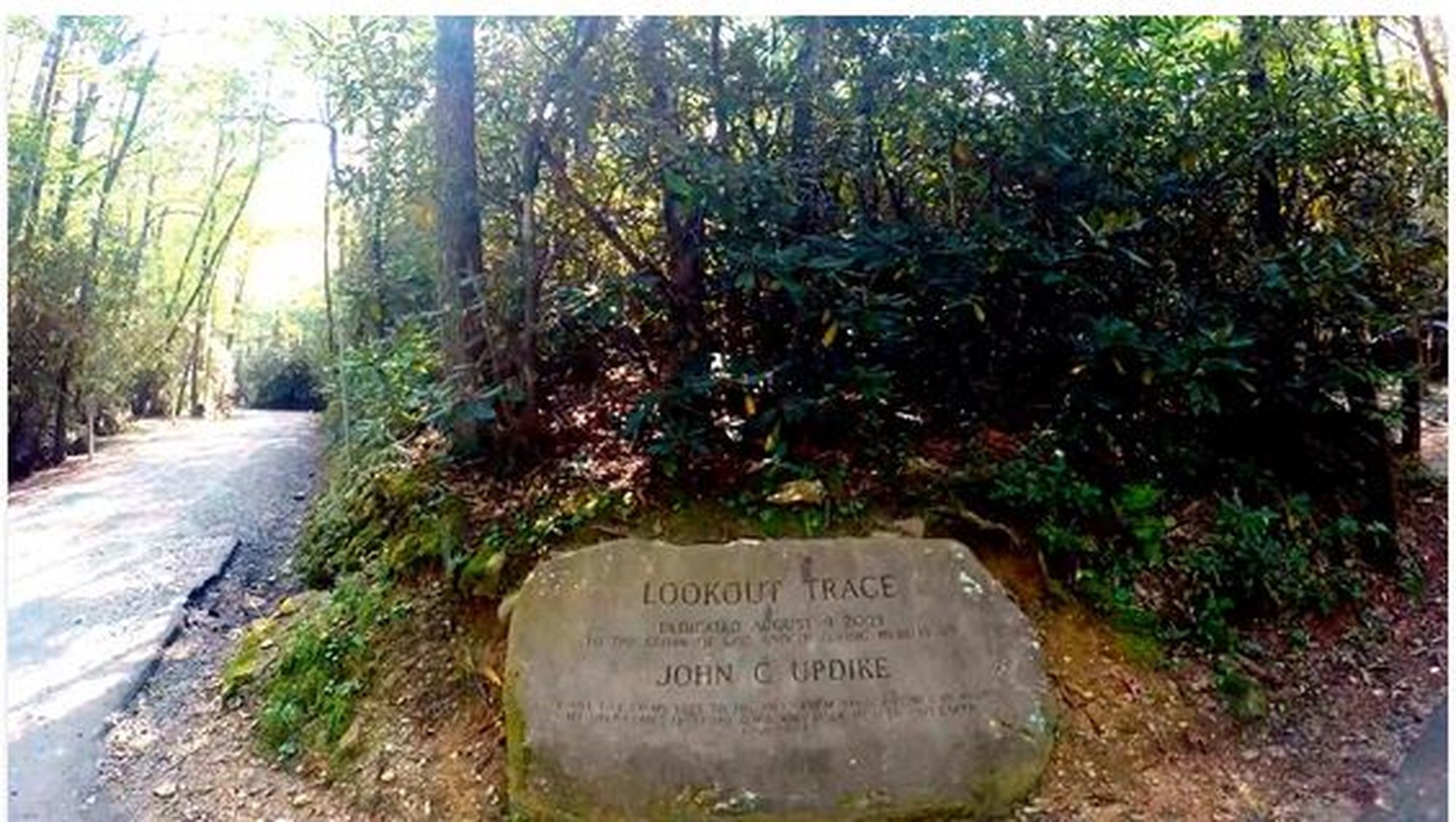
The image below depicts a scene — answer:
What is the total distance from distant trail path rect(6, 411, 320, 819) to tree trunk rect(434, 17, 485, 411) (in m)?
1.46

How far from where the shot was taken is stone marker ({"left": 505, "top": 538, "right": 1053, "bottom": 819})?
2758 mm

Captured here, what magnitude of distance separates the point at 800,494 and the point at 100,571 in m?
3.20

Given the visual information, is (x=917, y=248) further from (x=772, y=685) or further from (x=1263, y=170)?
(x=772, y=685)

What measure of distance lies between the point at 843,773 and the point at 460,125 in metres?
2.54

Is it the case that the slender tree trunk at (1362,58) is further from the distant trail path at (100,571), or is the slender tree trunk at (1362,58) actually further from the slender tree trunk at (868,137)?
the distant trail path at (100,571)

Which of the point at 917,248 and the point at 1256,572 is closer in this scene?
the point at 1256,572

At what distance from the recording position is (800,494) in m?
3.45

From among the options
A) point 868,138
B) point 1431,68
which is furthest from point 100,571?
point 1431,68

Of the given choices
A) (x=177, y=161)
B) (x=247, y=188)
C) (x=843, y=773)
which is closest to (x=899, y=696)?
(x=843, y=773)

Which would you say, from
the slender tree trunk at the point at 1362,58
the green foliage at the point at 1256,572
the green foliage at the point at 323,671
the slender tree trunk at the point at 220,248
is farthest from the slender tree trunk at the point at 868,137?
the slender tree trunk at the point at 220,248

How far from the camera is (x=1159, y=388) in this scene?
3.70 meters

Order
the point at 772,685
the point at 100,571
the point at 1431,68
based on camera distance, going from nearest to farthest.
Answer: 1. the point at 772,685
2. the point at 100,571
3. the point at 1431,68

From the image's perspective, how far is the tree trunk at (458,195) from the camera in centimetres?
373

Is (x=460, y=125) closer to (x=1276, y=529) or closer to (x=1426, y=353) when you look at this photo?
(x=1276, y=529)
